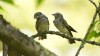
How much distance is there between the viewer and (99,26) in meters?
0.74

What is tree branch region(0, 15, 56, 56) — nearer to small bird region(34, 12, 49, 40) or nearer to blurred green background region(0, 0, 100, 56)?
small bird region(34, 12, 49, 40)

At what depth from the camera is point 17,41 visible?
48 cm

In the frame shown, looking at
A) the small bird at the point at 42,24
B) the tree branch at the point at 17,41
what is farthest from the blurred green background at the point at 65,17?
the tree branch at the point at 17,41

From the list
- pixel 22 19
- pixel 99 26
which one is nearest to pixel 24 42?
pixel 99 26

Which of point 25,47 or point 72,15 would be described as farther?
point 72,15

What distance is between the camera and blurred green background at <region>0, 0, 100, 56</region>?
3374mm

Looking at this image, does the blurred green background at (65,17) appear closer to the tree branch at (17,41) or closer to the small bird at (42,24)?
the small bird at (42,24)

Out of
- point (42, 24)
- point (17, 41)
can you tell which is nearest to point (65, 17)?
point (42, 24)

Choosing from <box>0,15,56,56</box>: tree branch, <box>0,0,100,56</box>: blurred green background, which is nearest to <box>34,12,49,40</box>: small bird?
<box>0,15,56,56</box>: tree branch

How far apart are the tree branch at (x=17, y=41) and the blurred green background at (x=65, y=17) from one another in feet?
8.87

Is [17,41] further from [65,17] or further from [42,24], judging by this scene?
[65,17]

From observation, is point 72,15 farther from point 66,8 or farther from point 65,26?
point 65,26

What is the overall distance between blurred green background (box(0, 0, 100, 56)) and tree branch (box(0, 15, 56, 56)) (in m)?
2.70

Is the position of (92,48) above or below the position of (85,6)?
below
